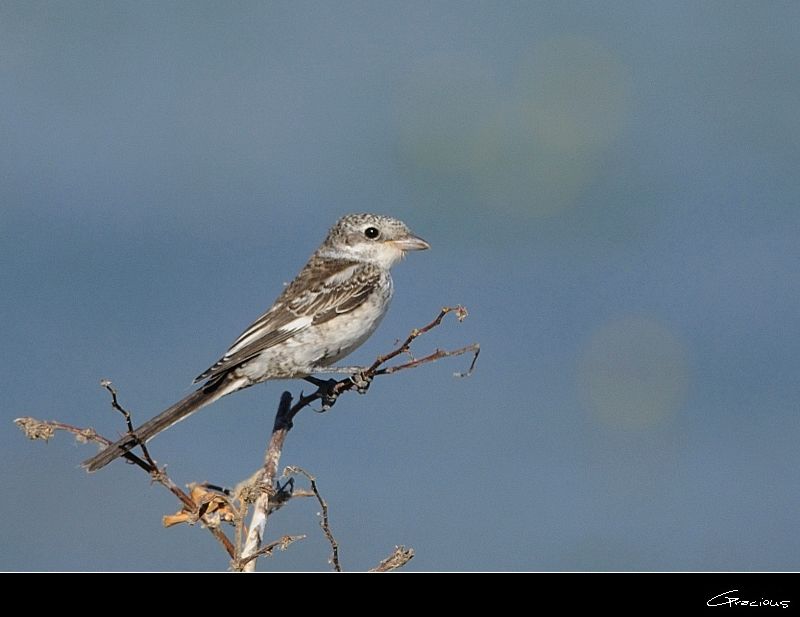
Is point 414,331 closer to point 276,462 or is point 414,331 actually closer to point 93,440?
point 276,462

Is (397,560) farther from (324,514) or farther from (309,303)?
(309,303)

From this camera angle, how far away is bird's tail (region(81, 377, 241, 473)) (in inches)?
146

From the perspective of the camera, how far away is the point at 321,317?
18.1 feet

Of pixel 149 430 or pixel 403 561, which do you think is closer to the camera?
pixel 403 561

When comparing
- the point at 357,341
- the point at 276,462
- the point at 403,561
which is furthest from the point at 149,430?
the point at 403,561

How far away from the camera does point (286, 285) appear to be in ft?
19.4

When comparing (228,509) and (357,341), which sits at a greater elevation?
(357,341)

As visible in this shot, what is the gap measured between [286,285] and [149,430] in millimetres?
Result: 1561

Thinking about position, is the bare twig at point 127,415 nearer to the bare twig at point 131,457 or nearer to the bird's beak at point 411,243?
the bare twig at point 131,457

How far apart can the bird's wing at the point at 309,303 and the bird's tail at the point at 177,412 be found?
125mm

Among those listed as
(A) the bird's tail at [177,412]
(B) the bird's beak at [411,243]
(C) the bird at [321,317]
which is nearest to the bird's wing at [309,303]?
(C) the bird at [321,317]

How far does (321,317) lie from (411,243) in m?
0.83

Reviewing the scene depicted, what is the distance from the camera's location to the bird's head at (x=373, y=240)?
20.0ft

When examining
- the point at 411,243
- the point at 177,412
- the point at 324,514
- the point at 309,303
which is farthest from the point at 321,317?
the point at 324,514
